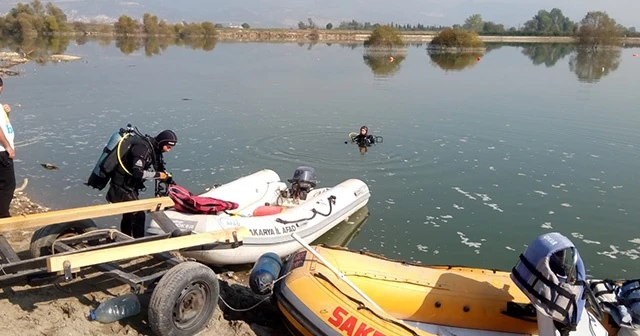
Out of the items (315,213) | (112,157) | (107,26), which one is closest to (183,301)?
(112,157)

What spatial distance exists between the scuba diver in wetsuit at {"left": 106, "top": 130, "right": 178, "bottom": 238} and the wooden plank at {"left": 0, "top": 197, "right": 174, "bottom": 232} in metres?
0.45

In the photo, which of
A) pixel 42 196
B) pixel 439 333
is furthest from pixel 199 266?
pixel 42 196

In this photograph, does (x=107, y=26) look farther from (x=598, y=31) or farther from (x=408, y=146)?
(x=408, y=146)

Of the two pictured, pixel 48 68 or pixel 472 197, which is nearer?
pixel 472 197

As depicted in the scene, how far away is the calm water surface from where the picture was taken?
814 cm

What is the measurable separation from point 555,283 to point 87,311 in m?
3.64

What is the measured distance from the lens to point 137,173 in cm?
555

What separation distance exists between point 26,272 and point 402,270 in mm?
3097

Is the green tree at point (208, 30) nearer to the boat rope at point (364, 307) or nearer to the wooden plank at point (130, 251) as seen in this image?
the wooden plank at point (130, 251)

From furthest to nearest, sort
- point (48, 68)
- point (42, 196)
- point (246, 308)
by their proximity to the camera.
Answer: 1. point (48, 68)
2. point (42, 196)
3. point (246, 308)

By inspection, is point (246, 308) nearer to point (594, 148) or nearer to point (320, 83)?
point (594, 148)

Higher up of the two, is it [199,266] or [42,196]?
[199,266]

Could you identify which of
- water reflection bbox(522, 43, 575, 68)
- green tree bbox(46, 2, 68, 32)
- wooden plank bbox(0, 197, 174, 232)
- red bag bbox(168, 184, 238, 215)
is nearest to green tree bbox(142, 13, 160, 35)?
green tree bbox(46, 2, 68, 32)

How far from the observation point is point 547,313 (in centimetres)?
407
